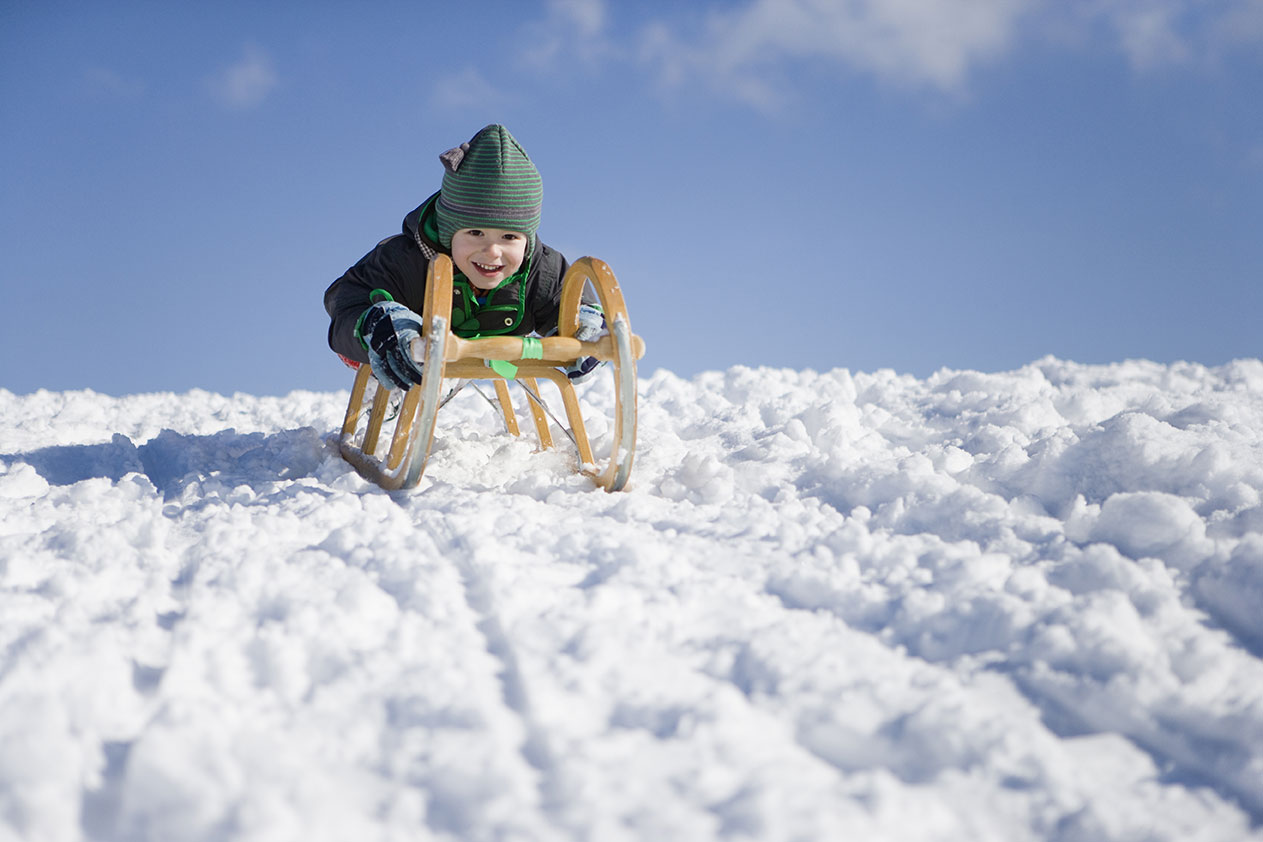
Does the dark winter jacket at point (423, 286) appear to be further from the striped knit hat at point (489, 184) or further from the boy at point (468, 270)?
the striped knit hat at point (489, 184)

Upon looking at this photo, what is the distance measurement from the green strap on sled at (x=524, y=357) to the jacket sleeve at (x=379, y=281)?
0.54m

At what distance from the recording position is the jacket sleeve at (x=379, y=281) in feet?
8.85

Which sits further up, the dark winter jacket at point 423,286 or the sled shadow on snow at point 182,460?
the dark winter jacket at point 423,286

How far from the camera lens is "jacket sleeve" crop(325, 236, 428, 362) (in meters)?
2.70

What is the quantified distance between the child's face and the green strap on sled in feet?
1.49

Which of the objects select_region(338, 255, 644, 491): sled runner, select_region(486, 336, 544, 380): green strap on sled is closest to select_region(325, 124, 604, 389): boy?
select_region(338, 255, 644, 491): sled runner

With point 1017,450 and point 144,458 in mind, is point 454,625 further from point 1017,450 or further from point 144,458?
point 144,458

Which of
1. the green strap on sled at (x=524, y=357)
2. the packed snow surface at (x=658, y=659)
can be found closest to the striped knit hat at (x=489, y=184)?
the green strap on sled at (x=524, y=357)

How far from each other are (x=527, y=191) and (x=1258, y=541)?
7.03 ft

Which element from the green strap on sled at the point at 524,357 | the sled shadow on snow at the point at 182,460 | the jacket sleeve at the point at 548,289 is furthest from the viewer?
the jacket sleeve at the point at 548,289

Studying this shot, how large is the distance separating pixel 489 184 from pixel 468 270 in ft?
1.03

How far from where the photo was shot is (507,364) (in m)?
2.43

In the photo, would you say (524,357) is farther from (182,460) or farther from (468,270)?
(182,460)

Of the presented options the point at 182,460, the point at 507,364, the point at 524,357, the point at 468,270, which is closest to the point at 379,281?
the point at 468,270
